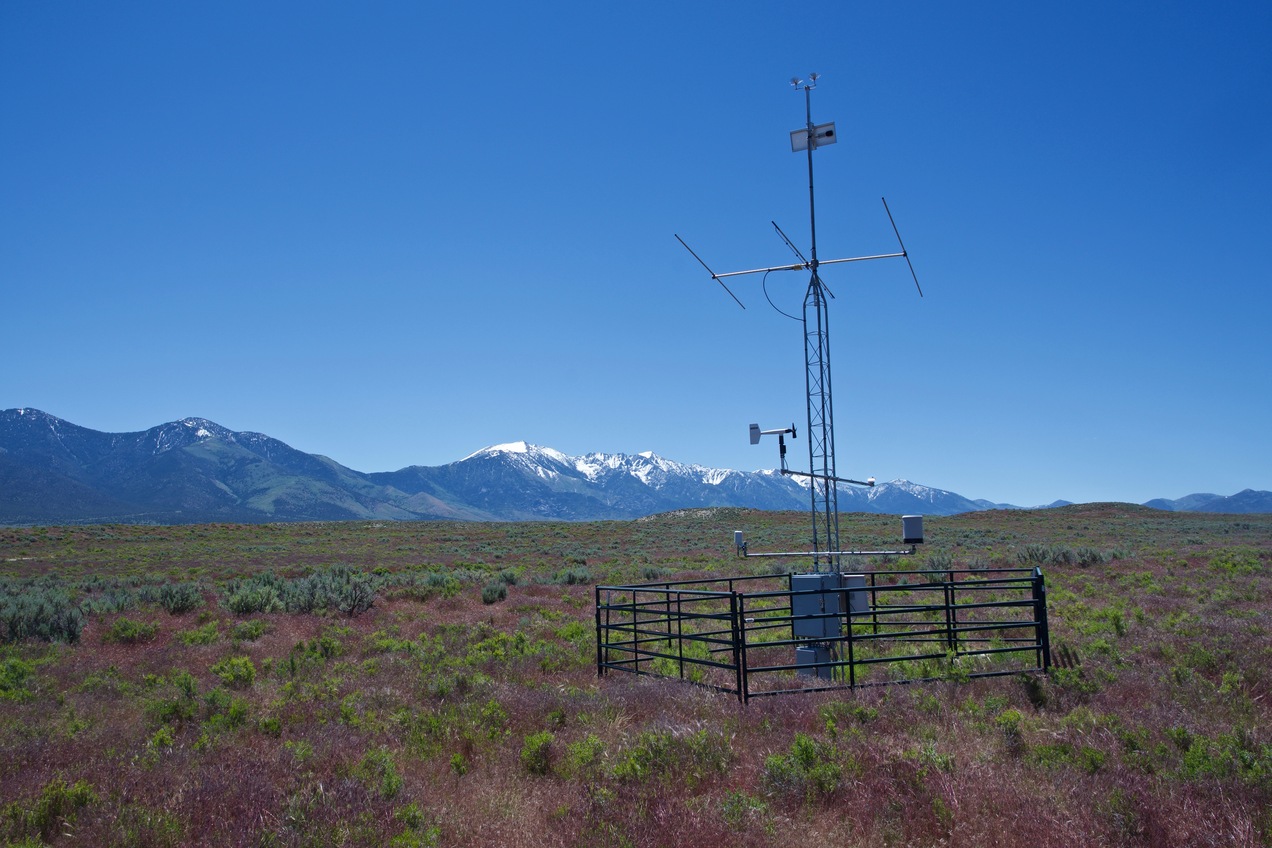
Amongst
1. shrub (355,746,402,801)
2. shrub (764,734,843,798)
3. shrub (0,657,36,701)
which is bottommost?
shrub (0,657,36,701)

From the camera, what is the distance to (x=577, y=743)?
852 cm

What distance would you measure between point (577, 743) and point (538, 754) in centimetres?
46

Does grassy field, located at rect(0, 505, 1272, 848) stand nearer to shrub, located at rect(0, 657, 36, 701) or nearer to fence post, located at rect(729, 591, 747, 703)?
shrub, located at rect(0, 657, 36, 701)

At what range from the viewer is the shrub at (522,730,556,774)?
26.8 feet

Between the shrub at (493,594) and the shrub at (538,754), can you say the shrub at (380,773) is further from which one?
the shrub at (493,594)

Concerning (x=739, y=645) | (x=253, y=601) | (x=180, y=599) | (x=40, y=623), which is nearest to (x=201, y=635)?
(x=40, y=623)

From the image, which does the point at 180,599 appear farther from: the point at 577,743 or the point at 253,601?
the point at 577,743

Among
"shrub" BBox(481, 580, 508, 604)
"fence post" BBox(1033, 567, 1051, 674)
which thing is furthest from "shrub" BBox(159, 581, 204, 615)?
"fence post" BBox(1033, 567, 1051, 674)

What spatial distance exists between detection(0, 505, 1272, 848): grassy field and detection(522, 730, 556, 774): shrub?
0.04 metres

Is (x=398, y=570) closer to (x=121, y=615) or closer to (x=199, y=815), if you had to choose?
(x=121, y=615)

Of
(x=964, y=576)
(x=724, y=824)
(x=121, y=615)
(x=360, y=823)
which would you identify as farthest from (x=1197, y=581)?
(x=121, y=615)

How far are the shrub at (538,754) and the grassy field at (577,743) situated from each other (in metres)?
0.04

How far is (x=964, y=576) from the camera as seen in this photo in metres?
27.0

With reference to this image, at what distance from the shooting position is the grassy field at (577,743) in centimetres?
629
